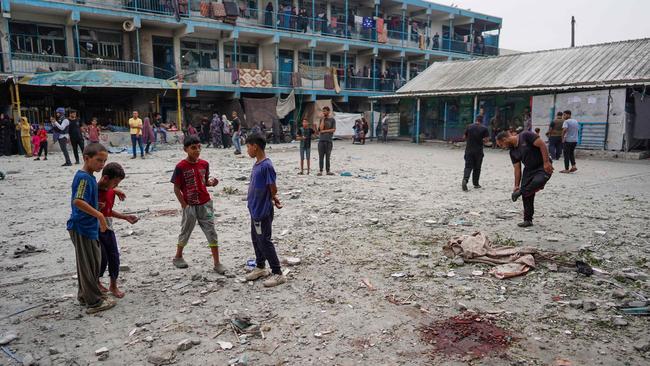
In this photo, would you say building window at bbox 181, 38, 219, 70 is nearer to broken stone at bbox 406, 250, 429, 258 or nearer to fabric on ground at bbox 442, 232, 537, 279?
broken stone at bbox 406, 250, 429, 258

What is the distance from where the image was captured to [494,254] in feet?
14.4

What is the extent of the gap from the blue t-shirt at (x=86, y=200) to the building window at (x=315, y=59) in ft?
84.7

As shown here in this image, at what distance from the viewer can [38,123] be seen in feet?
61.2

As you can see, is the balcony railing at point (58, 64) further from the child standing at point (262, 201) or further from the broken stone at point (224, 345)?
the broken stone at point (224, 345)

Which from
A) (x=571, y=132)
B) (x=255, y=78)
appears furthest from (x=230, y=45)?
(x=571, y=132)

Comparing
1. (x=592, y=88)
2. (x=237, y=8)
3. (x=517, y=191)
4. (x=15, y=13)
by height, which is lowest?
(x=517, y=191)

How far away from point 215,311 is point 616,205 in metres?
6.79

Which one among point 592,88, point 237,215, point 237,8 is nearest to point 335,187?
point 237,215

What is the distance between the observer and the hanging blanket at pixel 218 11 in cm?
2266

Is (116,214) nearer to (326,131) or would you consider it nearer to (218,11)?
(326,131)

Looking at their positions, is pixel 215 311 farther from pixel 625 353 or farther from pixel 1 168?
pixel 1 168

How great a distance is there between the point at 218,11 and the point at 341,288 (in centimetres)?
2217

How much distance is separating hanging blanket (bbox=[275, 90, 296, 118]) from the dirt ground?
1723 cm

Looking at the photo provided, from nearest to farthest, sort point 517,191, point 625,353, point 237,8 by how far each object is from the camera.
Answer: point 625,353 < point 517,191 < point 237,8
